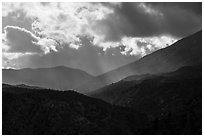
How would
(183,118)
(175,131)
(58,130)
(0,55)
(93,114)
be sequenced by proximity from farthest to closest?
(93,114), (58,130), (183,118), (175,131), (0,55)

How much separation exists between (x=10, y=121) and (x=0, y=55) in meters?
109

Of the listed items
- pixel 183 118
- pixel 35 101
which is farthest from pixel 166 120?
pixel 35 101

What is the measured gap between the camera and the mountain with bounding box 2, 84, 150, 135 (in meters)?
167

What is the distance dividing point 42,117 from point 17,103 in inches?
765

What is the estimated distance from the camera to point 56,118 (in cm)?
17688

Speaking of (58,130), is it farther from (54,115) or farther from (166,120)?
(166,120)

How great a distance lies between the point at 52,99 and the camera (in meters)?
195

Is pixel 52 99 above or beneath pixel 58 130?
above

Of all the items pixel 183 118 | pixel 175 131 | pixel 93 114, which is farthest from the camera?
pixel 93 114

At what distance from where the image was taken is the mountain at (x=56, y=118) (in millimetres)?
166625

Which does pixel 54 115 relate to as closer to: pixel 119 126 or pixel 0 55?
pixel 119 126

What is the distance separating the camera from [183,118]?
142750 millimetres

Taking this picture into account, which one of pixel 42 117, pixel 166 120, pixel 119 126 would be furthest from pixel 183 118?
pixel 42 117

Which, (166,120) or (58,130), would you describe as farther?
(58,130)
